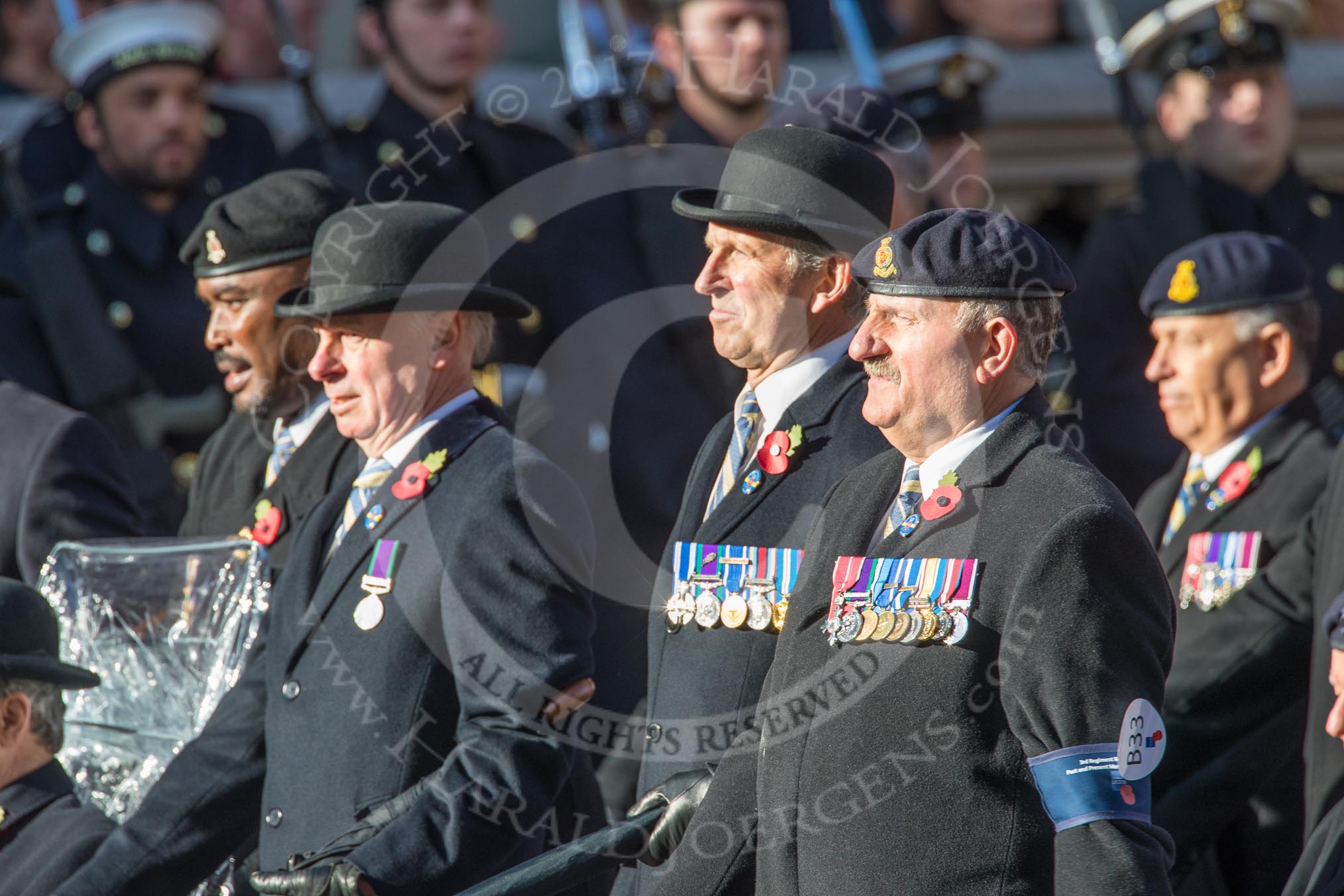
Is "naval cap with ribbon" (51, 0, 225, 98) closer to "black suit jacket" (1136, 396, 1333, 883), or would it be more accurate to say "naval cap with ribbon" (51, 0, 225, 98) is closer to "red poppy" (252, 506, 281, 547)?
"red poppy" (252, 506, 281, 547)

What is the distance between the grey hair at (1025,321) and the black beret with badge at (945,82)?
354 cm

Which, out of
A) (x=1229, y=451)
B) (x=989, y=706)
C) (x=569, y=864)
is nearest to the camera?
(x=989, y=706)

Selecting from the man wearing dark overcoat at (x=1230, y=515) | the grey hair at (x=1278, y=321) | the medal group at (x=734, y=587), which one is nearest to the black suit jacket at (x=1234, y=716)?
the man wearing dark overcoat at (x=1230, y=515)

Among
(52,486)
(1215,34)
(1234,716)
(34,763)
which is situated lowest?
(34,763)

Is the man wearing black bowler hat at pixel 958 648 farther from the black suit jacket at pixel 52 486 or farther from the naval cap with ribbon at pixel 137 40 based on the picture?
the naval cap with ribbon at pixel 137 40

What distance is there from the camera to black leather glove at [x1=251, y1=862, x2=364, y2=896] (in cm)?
327

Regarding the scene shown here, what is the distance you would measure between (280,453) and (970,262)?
2.17m

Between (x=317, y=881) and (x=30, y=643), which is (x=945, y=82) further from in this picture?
(x=317, y=881)

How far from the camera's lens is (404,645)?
364 cm

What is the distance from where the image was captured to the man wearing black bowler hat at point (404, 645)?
3441 millimetres

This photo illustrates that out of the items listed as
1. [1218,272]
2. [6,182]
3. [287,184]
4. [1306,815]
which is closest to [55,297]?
[6,182]

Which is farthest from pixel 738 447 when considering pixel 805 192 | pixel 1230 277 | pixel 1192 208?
pixel 1192 208

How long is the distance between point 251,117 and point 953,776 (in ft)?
15.4

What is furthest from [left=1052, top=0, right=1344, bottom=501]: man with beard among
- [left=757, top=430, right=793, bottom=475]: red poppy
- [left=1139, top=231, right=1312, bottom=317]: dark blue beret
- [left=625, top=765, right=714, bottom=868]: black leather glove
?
[left=625, top=765, right=714, bottom=868]: black leather glove
